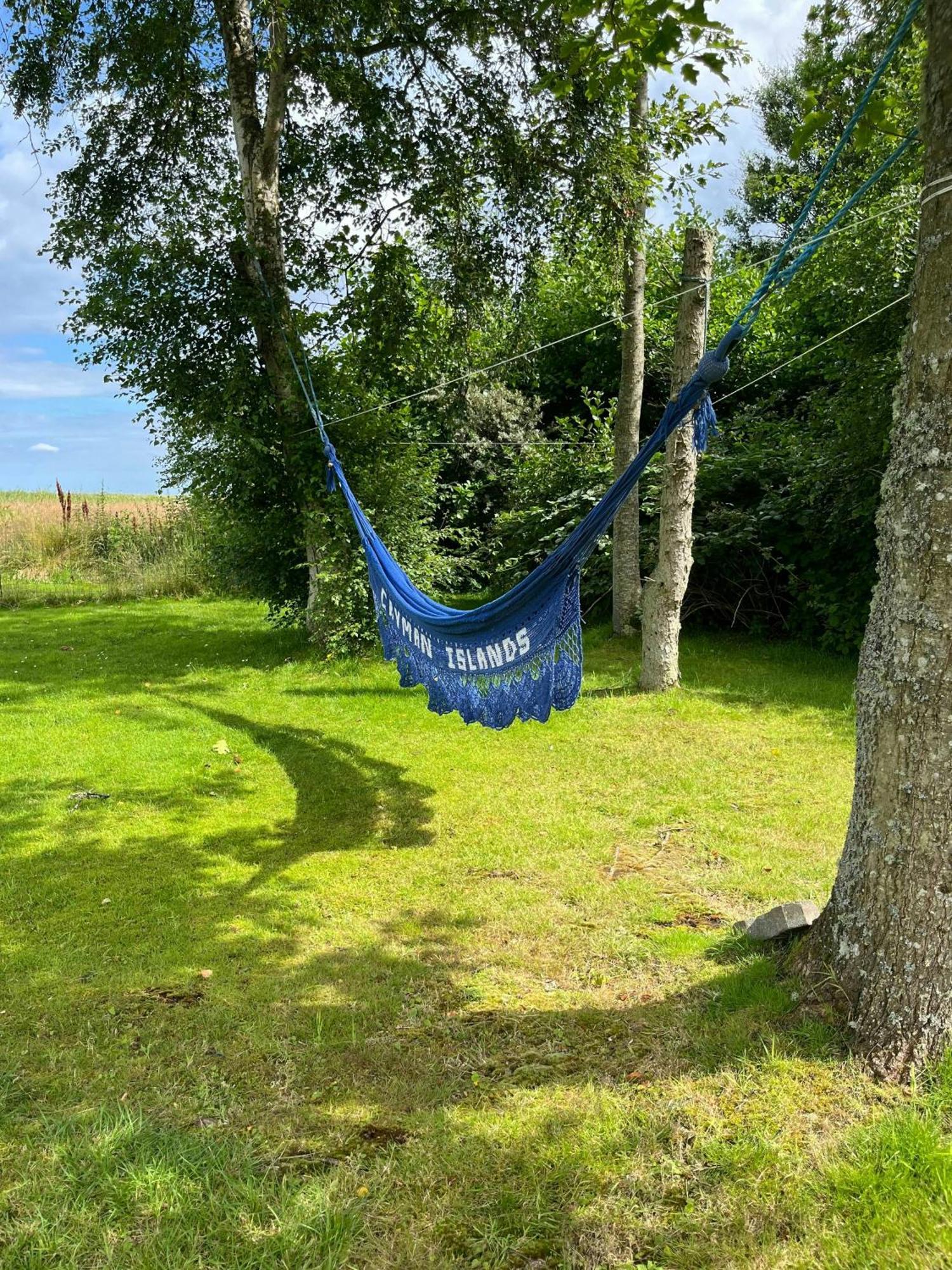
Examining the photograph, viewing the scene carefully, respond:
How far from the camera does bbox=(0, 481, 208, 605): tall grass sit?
373 inches

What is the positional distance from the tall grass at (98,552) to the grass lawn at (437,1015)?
5.35 m

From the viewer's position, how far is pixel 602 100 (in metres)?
5.03

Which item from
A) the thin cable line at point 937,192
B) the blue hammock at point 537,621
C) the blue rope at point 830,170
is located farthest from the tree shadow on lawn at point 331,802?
the thin cable line at point 937,192

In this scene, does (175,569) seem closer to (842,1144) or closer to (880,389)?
(880,389)

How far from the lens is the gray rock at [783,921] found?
2.16 m

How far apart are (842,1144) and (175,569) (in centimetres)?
910

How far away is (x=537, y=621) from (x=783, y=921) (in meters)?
1.08

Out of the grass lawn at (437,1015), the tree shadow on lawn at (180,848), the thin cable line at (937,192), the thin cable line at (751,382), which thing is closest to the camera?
the grass lawn at (437,1015)

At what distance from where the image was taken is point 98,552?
10258mm

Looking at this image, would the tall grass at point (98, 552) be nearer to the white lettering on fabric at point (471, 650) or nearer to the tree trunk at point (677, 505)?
the tree trunk at point (677, 505)

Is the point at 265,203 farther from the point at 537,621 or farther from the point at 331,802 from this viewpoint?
the point at 537,621

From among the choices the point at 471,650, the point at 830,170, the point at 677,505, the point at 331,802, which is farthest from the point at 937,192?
the point at 677,505

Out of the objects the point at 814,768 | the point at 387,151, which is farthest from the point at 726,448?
the point at 814,768

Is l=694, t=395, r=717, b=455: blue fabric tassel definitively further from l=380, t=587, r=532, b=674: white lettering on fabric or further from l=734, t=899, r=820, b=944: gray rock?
l=734, t=899, r=820, b=944: gray rock
